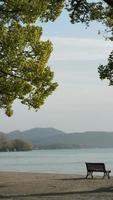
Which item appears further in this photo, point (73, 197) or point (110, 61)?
point (73, 197)

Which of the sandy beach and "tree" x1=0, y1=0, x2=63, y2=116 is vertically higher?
"tree" x1=0, y1=0, x2=63, y2=116

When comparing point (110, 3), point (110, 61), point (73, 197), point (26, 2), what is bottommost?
point (73, 197)

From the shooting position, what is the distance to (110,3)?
20.6 meters

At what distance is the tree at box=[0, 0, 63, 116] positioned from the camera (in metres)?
28.0

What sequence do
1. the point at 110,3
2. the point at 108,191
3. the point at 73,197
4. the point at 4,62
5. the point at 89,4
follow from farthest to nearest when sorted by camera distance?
the point at 4,62 < the point at 108,191 < the point at 73,197 < the point at 89,4 < the point at 110,3

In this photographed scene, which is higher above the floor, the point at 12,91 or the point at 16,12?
the point at 16,12

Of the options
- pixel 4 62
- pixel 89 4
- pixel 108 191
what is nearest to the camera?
pixel 89 4

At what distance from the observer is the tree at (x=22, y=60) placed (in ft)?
92.0

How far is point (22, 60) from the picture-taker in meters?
29.5

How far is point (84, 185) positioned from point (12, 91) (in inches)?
219

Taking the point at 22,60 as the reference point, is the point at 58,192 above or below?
below

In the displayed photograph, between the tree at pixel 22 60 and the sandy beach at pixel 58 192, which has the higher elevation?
the tree at pixel 22 60

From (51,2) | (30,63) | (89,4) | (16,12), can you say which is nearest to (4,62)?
(30,63)

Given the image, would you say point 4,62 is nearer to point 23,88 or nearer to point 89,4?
point 23,88
